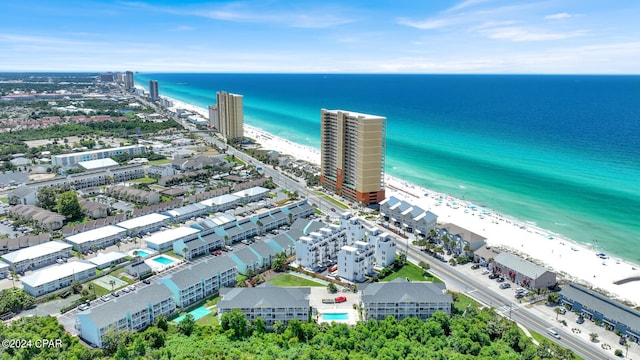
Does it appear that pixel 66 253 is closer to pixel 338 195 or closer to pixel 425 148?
pixel 338 195

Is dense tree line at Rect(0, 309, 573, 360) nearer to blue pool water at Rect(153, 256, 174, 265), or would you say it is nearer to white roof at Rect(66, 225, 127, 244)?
blue pool water at Rect(153, 256, 174, 265)

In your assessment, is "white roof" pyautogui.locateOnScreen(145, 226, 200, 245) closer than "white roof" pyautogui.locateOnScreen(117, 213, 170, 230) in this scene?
Yes

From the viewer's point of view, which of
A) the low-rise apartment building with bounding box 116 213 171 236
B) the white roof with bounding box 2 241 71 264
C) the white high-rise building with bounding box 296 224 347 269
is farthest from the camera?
the low-rise apartment building with bounding box 116 213 171 236

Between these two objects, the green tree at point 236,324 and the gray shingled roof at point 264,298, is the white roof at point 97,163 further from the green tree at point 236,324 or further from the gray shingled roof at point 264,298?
the green tree at point 236,324

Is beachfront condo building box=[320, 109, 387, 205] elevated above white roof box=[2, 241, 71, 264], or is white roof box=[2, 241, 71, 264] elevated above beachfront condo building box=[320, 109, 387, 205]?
beachfront condo building box=[320, 109, 387, 205]

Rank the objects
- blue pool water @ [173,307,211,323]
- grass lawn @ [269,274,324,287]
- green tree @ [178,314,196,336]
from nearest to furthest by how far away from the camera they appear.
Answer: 1. green tree @ [178,314,196,336]
2. blue pool water @ [173,307,211,323]
3. grass lawn @ [269,274,324,287]

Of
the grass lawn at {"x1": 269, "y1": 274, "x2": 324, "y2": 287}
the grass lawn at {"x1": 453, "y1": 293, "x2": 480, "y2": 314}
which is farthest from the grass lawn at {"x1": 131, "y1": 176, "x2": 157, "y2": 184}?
the grass lawn at {"x1": 453, "y1": 293, "x2": 480, "y2": 314}

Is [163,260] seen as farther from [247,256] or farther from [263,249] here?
[263,249]
